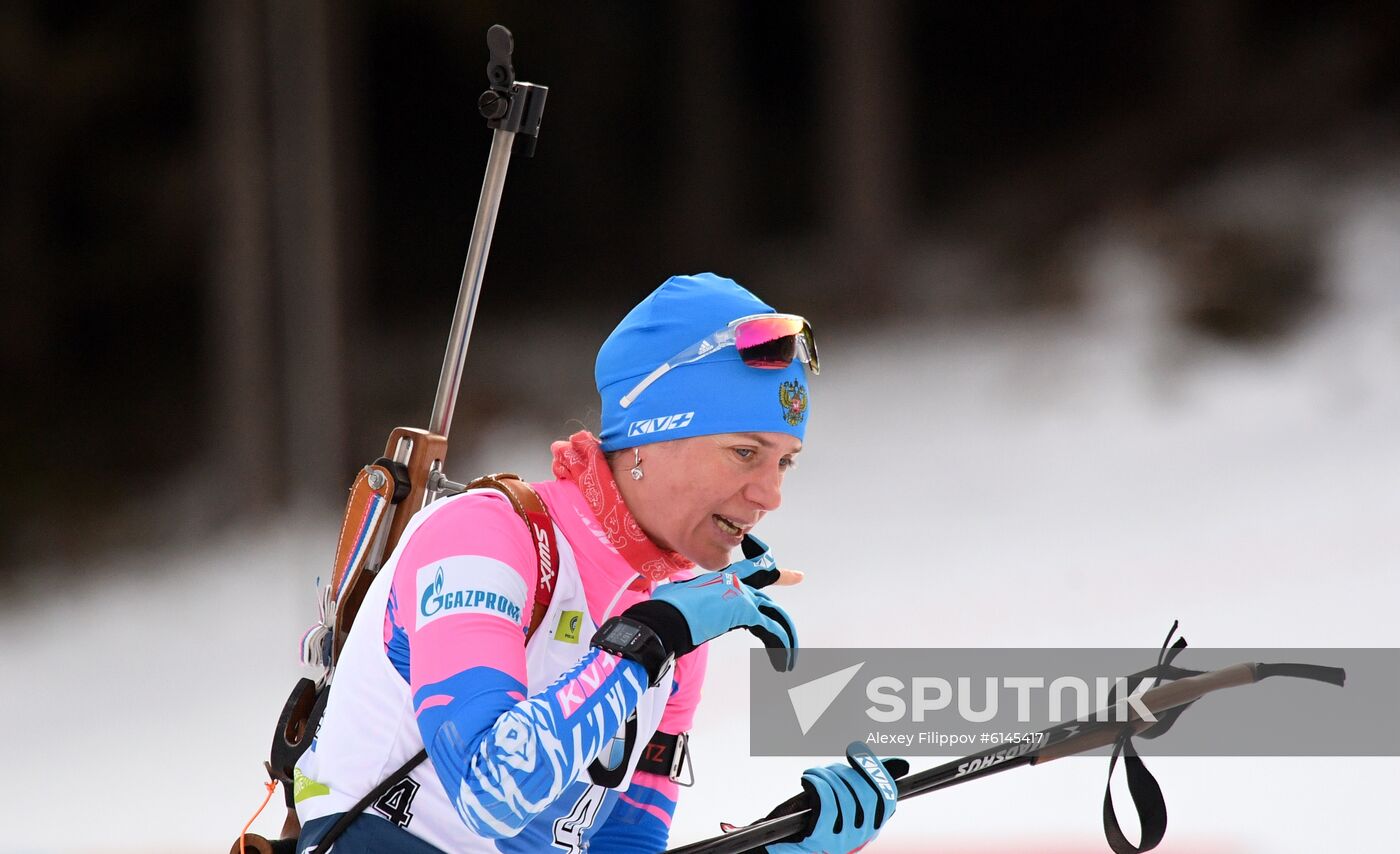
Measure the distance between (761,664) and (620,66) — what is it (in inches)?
148

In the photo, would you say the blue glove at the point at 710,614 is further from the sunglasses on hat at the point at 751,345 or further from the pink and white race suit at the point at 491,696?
the sunglasses on hat at the point at 751,345

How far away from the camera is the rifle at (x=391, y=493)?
182 centimetres

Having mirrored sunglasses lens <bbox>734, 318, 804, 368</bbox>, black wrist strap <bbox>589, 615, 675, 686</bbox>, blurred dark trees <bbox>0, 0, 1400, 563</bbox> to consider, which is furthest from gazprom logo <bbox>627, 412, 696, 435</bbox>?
blurred dark trees <bbox>0, 0, 1400, 563</bbox>

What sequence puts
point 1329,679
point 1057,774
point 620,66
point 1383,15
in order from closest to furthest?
point 1329,679, point 1057,774, point 1383,15, point 620,66

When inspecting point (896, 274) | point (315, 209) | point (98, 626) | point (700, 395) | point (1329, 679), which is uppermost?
point (896, 274)

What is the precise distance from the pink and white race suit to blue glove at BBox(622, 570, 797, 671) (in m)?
0.07

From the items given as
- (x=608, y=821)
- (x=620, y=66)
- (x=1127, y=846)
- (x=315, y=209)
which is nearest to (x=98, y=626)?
(x=315, y=209)

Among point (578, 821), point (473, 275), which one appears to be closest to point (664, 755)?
point (578, 821)

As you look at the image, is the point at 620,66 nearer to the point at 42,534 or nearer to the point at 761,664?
the point at 42,534

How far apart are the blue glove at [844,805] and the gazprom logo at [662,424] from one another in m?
0.46

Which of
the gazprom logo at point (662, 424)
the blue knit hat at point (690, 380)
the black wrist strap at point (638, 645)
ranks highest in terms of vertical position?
the blue knit hat at point (690, 380)

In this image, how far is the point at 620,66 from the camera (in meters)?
6.57

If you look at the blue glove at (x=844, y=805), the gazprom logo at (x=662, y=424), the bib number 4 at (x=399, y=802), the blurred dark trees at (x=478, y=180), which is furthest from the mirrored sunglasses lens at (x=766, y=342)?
the blurred dark trees at (x=478, y=180)

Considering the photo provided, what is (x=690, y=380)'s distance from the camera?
1.74m
